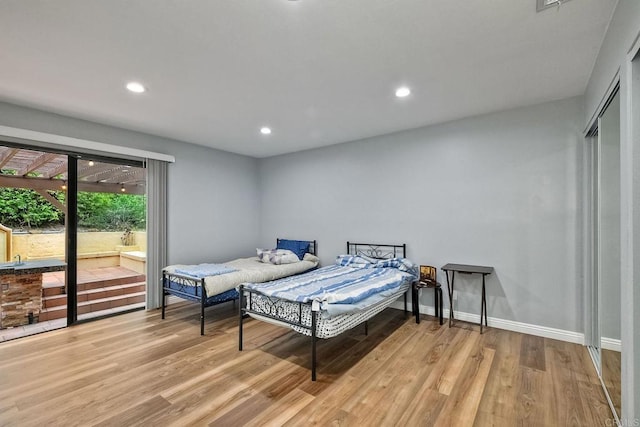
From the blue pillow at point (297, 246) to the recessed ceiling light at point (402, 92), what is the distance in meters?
3.08

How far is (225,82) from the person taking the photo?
2820 mm

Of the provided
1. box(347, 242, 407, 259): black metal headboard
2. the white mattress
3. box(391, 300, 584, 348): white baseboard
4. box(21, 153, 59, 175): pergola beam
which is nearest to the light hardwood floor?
box(391, 300, 584, 348): white baseboard

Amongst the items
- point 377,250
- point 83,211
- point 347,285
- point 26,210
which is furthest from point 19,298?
point 377,250

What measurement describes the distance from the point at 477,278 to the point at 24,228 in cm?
566

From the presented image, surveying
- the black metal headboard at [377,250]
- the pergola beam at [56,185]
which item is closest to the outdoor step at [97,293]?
the pergola beam at [56,185]

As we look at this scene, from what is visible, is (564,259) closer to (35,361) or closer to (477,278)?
(477,278)

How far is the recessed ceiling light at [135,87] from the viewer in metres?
2.84

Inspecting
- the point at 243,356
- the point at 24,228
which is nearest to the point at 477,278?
the point at 243,356

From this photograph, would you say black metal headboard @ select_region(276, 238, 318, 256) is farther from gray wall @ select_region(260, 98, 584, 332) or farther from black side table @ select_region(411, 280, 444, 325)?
black side table @ select_region(411, 280, 444, 325)

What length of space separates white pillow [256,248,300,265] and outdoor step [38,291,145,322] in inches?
74.7

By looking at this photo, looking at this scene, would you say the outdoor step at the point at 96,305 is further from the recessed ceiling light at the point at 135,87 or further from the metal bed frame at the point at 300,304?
the recessed ceiling light at the point at 135,87

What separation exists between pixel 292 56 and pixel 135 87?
1.68 metres

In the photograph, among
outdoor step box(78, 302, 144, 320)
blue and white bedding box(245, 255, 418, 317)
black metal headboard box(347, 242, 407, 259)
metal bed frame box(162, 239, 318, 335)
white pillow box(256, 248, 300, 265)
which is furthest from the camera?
white pillow box(256, 248, 300, 265)

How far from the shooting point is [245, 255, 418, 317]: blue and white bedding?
2752 mm
